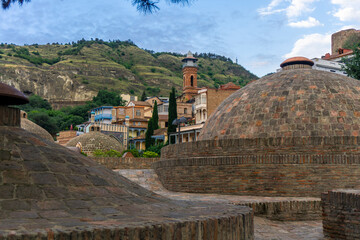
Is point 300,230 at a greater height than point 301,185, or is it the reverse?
point 301,185

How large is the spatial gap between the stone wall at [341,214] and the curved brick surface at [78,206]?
2.95m

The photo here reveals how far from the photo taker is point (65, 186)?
5.02 m

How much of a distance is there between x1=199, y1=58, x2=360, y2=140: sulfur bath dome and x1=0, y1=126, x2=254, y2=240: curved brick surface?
25.9 ft

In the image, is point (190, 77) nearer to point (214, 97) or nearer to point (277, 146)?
point (214, 97)

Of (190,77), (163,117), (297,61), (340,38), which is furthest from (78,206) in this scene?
(340,38)

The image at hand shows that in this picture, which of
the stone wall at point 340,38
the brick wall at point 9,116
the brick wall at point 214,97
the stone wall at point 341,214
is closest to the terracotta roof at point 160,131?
the brick wall at point 214,97

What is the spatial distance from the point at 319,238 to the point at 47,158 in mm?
5959

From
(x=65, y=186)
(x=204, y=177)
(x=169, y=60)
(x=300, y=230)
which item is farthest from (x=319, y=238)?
(x=169, y=60)

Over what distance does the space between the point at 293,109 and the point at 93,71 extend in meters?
106

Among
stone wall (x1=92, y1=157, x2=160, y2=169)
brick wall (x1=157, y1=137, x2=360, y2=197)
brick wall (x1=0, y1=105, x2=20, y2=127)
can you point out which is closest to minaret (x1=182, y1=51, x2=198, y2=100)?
stone wall (x1=92, y1=157, x2=160, y2=169)

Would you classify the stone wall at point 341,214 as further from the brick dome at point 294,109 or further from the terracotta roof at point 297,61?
the terracotta roof at point 297,61

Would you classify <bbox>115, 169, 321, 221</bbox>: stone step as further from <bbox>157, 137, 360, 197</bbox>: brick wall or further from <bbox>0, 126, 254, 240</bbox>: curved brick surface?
<bbox>0, 126, 254, 240</bbox>: curved brick surface

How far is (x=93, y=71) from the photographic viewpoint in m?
115

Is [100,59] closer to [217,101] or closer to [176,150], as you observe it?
[217,101]
